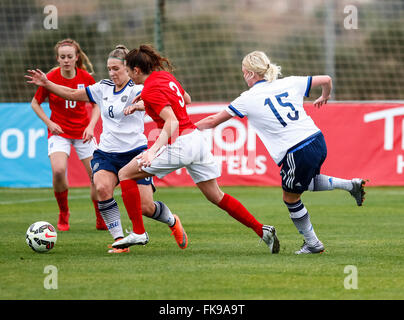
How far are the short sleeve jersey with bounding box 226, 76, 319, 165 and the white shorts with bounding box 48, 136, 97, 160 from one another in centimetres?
302

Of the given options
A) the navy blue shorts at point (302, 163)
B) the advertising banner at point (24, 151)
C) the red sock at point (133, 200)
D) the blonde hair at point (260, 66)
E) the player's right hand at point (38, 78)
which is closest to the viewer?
the navy blue shorts at point (302, 163)

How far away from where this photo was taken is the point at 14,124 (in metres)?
15.0

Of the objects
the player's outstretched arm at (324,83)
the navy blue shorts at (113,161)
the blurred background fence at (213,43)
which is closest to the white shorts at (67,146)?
the navy blue shorts at (113,161)

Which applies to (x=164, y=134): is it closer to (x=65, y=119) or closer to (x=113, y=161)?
(x=113, y=161)

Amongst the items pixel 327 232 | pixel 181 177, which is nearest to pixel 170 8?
pixel 181 177

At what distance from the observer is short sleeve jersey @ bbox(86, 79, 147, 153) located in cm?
759

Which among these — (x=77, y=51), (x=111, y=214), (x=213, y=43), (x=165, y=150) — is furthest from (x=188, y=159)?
(x=213, y=43)

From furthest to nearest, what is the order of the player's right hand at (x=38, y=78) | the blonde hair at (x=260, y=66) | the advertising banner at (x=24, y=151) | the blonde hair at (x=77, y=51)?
the advertising banner at (x=24, y=151) < the blonde hair at (x=77, y=51) < the player's right hand at (x=38, y=78) < the blonde hair at (x=260, y=66)

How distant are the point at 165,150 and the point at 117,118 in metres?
1.05

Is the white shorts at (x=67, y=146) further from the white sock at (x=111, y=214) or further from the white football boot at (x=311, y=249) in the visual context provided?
the white football boot at (x=311, y=249)

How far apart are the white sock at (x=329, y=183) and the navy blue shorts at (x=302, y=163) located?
0.67 ft

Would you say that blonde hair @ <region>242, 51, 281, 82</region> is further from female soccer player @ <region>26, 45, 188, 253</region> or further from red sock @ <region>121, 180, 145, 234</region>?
red sock @ <region>121, 180, 145, 234</region>

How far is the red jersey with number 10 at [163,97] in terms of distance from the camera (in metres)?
6.59

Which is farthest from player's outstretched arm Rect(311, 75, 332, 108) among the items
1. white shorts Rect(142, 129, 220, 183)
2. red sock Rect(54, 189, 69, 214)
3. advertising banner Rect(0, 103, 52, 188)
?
advertising banner Rect(0, 103, 52, 188)
